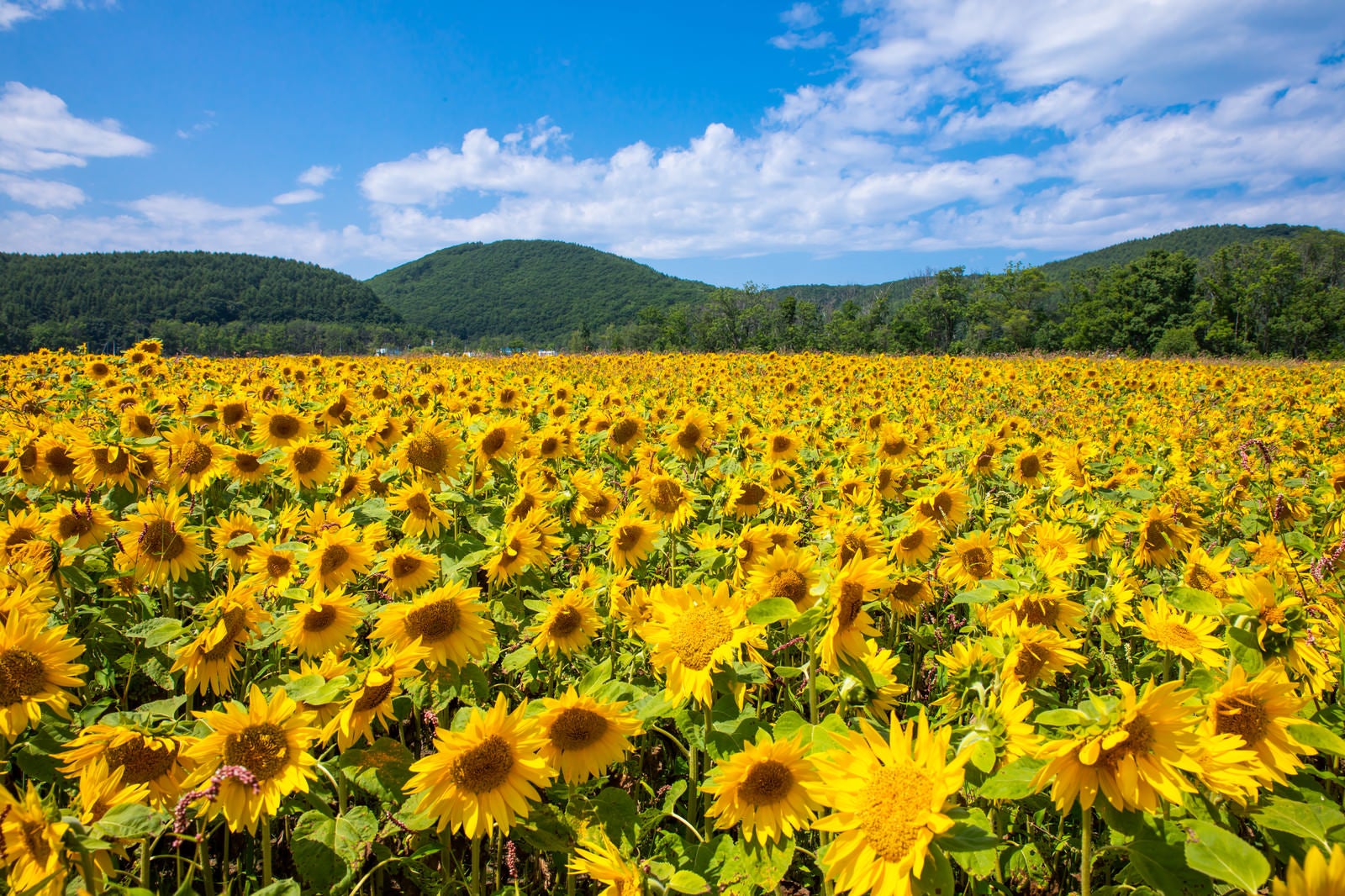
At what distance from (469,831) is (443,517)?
1.67 metres

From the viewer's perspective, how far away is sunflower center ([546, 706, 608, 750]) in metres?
1.66

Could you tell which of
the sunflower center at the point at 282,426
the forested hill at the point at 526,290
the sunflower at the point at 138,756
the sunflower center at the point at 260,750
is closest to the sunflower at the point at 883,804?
the sunflower center at the point at 260,750

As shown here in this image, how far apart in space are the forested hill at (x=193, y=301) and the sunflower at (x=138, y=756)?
39561 millimetres

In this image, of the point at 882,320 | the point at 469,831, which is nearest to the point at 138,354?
the point at 469,831

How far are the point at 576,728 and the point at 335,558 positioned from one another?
4.42 feet

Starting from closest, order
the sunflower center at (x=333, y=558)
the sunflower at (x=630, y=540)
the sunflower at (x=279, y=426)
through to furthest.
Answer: the sunflower center at (x=333, y=558) → the sunflower at (x=630, y=540) → the sunflower at (x=279, y=426)

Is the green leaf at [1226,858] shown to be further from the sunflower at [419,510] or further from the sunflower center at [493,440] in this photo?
the sunflower center at [493,440]

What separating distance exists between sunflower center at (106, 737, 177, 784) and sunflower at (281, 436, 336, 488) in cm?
222

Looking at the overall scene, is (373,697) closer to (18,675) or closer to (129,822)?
(129,822)

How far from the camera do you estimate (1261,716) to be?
128cm

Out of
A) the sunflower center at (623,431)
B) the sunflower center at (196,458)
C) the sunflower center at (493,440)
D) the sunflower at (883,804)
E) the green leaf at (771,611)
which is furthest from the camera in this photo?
the sunflower center at (623,431)

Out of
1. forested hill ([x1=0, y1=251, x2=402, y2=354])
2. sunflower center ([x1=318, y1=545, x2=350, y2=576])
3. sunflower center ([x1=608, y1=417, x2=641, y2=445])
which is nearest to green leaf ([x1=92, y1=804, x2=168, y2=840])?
sunflower center ([x1=318, y1=545, x2=350, y2=576])

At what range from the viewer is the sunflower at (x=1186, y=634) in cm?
166

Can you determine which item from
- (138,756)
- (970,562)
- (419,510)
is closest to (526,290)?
(419,510)
